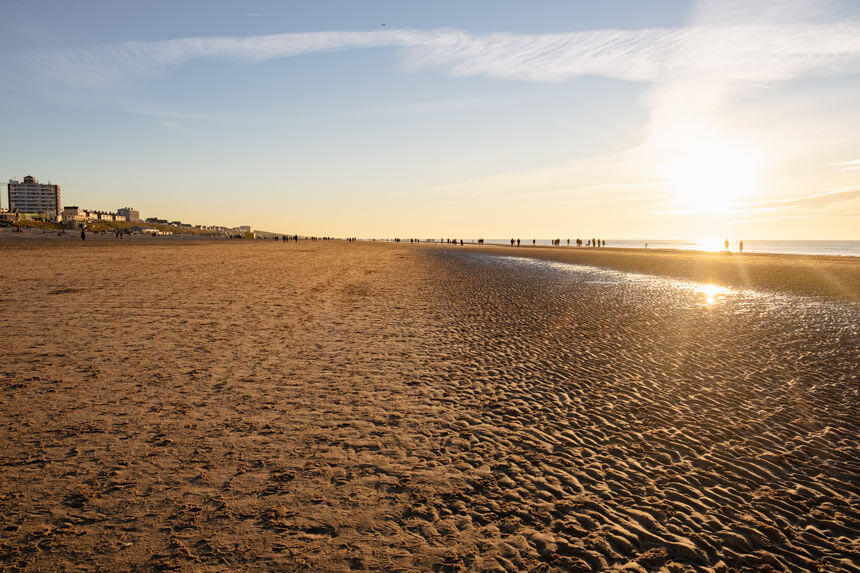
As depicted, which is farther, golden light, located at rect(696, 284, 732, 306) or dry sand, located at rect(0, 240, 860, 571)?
golden light, located at rect(696, 284, 732, 306)

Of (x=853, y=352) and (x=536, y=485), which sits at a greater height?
(x=853, y=352)

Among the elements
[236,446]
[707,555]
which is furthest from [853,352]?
[236,446]

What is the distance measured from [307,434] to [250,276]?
21.1m

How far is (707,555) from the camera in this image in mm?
3941

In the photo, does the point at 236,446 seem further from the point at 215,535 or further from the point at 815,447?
the point at 815,447

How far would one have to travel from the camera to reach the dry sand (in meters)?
3.93

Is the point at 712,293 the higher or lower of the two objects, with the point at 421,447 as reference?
higher

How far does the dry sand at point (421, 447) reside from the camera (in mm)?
3930

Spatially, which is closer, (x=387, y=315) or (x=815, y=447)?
(x=815, y=447)

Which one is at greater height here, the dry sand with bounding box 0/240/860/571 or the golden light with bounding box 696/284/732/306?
the golden light with bounding box 696/284/732/306

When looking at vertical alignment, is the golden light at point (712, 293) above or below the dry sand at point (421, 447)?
above

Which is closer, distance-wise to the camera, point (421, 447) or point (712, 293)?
point (421, 447)

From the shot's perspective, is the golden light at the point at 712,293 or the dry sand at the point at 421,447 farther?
the golden light at the point at 712,293

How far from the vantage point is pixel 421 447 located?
577 centimetres
